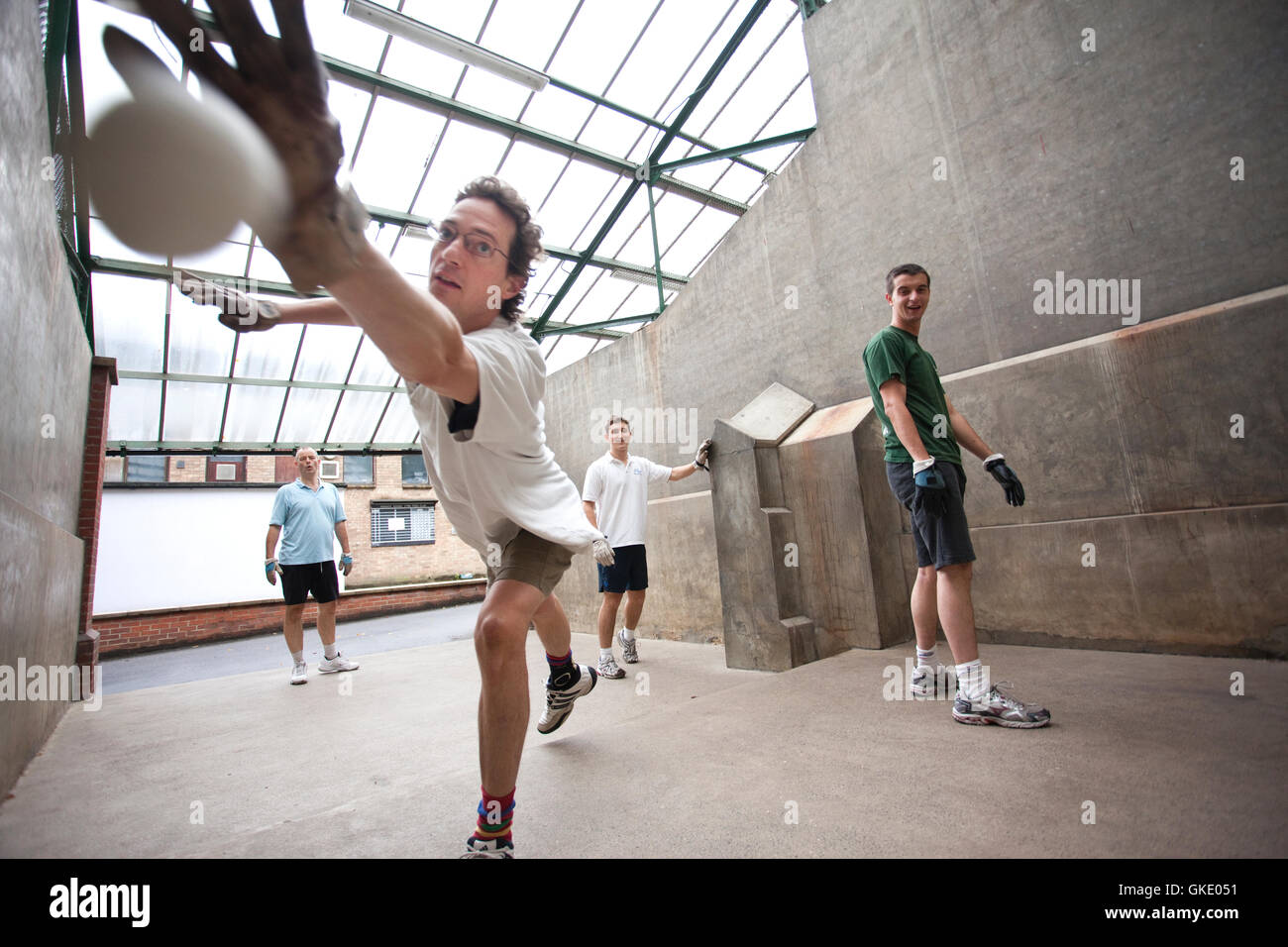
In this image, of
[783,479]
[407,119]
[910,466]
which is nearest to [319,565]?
[783,479]

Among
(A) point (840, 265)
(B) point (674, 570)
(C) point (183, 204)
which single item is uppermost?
(A) point (840, 265)

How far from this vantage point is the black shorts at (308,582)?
203 inches

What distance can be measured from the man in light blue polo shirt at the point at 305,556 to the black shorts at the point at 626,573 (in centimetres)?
237

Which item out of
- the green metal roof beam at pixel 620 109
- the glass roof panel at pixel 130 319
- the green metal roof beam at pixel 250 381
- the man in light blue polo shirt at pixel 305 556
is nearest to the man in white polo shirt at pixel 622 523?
the man in light blue polo shirt at pixel 305 556

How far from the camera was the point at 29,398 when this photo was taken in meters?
2.80

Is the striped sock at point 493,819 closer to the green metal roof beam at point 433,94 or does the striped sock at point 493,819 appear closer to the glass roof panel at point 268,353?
the green metal roof beam at point 433,94

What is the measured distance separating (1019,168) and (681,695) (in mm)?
3843

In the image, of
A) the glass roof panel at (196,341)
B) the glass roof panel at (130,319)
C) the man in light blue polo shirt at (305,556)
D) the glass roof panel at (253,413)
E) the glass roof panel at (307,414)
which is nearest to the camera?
the man in light blue polo shirt at (305,556)

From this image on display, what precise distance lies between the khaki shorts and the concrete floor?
0.73 m

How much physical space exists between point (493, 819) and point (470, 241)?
1532 mm

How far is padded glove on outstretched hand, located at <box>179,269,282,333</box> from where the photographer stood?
153cm

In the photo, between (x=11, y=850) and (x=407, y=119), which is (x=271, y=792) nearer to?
(x=11, y=850)

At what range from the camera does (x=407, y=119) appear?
855 centimetres

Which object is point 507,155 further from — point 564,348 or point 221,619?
point 221,619
